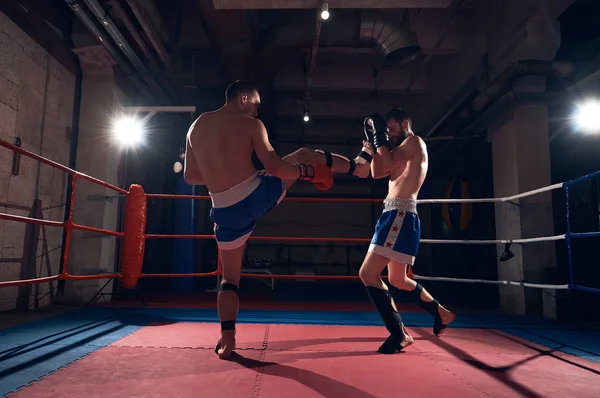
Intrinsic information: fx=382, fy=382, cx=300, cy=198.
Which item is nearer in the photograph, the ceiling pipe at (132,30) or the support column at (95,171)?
the ceiling pipe at (132,30)

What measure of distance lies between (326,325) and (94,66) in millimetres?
4591

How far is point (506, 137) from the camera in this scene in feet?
17.2

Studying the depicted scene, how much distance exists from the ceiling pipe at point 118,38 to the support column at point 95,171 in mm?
329

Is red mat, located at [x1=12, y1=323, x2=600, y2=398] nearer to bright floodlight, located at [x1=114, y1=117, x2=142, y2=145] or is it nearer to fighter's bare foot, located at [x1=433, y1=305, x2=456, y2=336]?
fighter's bare foot, located at [x1=433, y1=305, x2=456, y2=336]

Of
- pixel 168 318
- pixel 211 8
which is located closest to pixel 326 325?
pixel 168 318

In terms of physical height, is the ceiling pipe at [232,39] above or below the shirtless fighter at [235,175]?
above

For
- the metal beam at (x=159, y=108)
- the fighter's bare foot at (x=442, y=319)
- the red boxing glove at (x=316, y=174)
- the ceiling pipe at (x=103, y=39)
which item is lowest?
the fighter's bare foot at (x=442, y=319)

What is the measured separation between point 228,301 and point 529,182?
14.2ft

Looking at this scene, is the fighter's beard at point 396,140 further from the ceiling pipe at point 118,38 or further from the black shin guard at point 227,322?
the ceiling pipe at point 118,38

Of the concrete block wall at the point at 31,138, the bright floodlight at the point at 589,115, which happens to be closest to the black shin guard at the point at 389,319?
the concrete block wall at the point at 31,138

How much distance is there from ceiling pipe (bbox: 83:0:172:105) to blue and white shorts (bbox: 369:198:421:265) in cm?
370

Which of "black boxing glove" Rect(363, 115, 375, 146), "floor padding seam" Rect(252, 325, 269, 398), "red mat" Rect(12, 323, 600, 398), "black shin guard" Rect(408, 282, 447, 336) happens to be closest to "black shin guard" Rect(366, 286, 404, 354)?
"red mat" Rect(12, 323, 600, 398)

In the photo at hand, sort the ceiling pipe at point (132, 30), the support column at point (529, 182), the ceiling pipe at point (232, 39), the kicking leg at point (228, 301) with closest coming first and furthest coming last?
the kicking leg at point (228, 301)
the ceiling pipe at point (132, 30)
the ceiling pipe at point (232, 39)
the support column at point (529, 182)

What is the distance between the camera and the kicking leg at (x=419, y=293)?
2.54 metres
